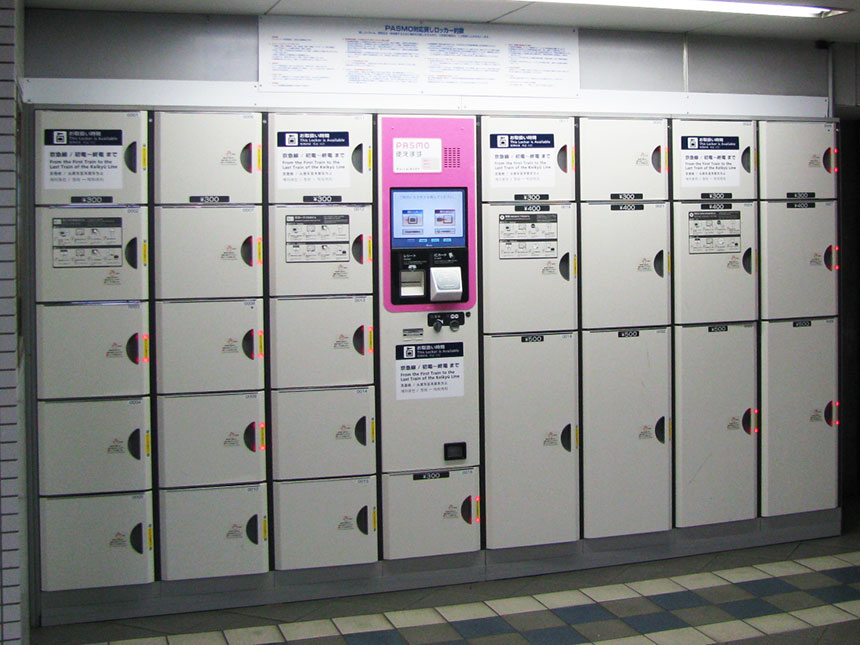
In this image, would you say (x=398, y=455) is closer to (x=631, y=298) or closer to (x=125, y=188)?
(x=631, y=298)

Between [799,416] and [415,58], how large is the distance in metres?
3.01

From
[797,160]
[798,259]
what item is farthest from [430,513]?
[797,160]

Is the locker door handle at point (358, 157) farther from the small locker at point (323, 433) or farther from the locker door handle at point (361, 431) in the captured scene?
the locker door handle at point (361, 431)

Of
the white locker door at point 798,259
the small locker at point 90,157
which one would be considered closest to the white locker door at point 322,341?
the small locker at point 90,157

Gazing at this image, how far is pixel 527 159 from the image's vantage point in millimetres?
4945

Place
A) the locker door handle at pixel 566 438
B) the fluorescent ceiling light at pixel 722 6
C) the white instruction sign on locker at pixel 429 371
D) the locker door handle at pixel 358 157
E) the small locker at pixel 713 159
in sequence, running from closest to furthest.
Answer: the fluorescent ceiling light at pixel 722 6 < the locker door handle at pixel 358 157 < the white instruction sign on locker at pixel 429 371 < the locker door handle at pixel 566 438 < the small locker at pixel 713 159

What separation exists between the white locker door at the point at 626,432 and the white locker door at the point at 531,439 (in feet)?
0.31

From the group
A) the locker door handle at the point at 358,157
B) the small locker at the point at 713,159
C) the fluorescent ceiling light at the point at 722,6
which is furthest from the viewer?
the small locker at the point at 713,159

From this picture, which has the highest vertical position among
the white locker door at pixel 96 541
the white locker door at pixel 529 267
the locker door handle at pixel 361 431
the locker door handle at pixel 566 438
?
the white locker door at pixel 529 267

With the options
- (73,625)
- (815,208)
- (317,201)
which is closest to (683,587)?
(815,208)

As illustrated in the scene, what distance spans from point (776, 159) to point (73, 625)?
4457mm

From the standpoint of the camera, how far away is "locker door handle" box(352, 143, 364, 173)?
4727mm

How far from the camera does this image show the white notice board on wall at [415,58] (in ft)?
15.8

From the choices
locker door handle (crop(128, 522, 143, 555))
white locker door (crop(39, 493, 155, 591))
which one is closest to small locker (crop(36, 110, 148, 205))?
white locker door (crop(39, 493, 155, 591))
